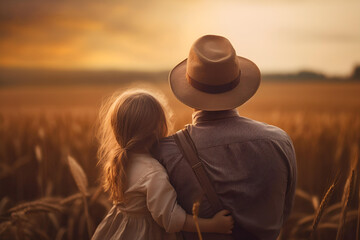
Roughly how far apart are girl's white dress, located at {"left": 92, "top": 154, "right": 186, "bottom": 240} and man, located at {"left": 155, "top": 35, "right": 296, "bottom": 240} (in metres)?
0.06

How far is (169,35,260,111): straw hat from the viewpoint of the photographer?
1.46m

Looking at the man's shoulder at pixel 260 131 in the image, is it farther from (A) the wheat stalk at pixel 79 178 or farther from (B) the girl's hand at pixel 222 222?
(A) the wheat stalk at pixel 79 178

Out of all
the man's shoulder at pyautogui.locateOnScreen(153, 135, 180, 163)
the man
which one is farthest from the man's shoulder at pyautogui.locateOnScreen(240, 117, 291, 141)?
the man's shoulder at pyautogui.locateOnScreen(153, 135, 180, 163)

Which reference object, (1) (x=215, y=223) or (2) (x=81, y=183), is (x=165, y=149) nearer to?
(1) (x=215, y=223)

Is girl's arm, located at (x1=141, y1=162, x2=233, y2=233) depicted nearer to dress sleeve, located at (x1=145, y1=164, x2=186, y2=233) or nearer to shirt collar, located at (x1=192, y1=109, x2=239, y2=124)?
dress sleeve, located at (x1=145, y1=164, x2=186, y2=233)

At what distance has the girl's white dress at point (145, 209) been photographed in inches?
53.5

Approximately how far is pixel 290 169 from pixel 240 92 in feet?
1.27

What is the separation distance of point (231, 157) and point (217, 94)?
28cm

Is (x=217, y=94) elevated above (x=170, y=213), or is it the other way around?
(x=217, y=94)

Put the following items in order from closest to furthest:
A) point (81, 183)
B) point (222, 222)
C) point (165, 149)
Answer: point (222, 222), point (165, 149), point (81, 183)

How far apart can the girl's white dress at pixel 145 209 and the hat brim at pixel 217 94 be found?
0.31 m

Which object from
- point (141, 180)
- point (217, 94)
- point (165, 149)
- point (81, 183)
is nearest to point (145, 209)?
point (141, 180)

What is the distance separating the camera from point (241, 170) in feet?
4.51

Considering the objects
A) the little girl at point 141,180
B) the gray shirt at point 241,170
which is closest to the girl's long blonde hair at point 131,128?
the little girl at point 141,180
